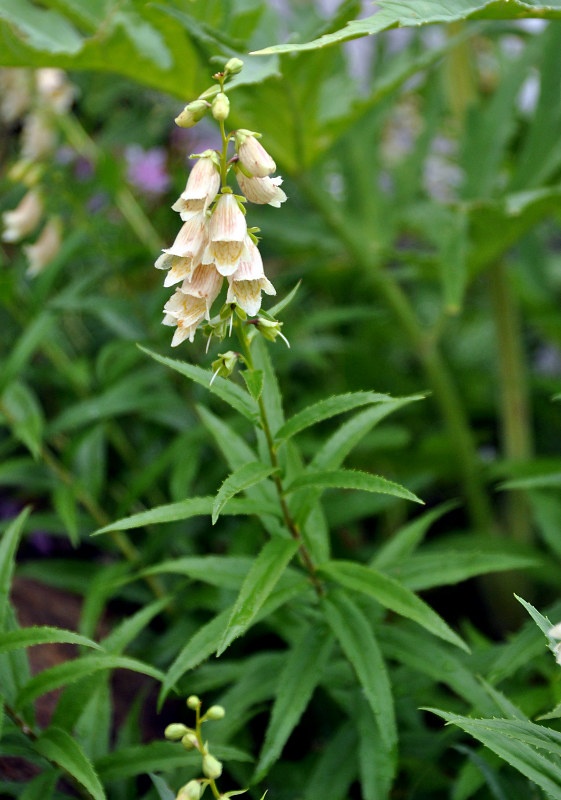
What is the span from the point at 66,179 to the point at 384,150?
1.33 meters

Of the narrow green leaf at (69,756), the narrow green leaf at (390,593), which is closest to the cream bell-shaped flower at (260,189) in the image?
the narrow green leaf at (390,593)

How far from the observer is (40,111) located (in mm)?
1231

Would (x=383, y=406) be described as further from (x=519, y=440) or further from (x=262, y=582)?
(x=519, y=440)

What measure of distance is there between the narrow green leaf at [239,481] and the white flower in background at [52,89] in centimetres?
92

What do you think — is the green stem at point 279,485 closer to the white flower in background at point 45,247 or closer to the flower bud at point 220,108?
the flower bud at point 220,108

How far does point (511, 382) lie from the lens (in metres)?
1.25

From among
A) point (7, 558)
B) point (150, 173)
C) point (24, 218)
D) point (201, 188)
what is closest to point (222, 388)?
point (201, 188)

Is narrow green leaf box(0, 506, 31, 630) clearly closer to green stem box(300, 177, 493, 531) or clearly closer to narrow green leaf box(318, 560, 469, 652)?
narrow green leaf box(318, 560, 469, 652)

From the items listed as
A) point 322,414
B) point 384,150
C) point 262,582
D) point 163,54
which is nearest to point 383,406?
point 322,414

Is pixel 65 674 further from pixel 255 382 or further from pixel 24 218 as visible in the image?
pixel 24 218

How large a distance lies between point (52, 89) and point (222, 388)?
0.89 m

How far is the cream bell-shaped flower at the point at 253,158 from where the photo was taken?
52 cm

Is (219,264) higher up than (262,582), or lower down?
higher up

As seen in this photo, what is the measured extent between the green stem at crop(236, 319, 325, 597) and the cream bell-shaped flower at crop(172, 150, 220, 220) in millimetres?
88
